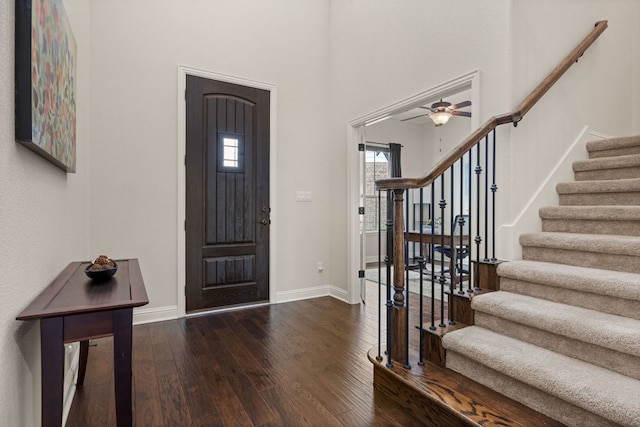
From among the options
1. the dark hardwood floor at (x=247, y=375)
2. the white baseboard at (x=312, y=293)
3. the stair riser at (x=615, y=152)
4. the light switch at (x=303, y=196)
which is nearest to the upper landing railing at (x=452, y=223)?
the dark hardwood floor at (x=247, y=375)

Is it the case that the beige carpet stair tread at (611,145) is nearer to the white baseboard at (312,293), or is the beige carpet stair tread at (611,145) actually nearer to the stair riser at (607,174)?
the stair riser at (607,174)

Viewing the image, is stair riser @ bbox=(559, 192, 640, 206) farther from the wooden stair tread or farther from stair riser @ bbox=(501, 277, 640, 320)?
the wooden stair tread

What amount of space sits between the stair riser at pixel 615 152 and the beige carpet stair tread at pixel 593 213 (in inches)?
31.2

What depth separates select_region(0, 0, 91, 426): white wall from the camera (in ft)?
3.23

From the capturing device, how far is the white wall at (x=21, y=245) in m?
0.98

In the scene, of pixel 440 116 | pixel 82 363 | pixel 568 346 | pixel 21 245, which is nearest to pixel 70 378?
pixel 82 363

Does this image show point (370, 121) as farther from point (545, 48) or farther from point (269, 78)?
point (545, 48)

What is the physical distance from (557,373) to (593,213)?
1275 mm

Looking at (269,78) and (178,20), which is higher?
(178,20)

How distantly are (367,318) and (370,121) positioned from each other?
2043 mm

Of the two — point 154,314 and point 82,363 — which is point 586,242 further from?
point 154,314

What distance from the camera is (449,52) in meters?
2.75

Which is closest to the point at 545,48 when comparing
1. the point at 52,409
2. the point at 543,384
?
the point at 543,384

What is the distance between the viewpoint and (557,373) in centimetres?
145
